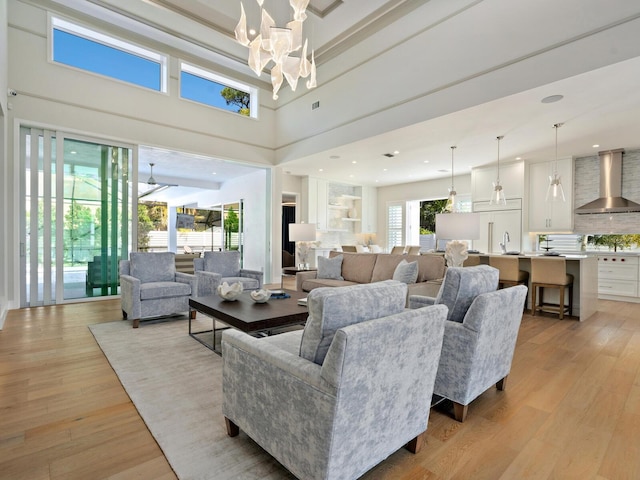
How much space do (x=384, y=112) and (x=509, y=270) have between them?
3190 mm

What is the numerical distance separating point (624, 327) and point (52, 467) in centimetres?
580

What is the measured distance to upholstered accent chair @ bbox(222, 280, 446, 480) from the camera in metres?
1.24

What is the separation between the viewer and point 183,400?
2.21 metres

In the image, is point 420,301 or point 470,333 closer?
point 470,333

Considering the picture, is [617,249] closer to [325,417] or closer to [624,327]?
[624,327]

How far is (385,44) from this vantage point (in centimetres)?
523

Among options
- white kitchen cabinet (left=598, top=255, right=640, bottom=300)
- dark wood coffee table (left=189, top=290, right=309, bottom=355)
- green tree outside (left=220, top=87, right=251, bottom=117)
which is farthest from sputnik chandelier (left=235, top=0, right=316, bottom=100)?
white kitchen cabinet (left=598, top=255, right=640, bottom=300)

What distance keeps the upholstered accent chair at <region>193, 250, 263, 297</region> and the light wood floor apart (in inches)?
64.0

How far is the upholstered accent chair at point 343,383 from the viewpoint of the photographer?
1.24 meters

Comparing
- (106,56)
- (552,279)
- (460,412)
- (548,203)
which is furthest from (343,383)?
(548,203)

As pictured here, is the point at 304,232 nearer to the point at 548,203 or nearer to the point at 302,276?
the point at 302,276

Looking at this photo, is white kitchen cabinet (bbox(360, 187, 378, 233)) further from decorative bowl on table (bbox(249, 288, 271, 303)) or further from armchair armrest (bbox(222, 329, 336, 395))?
armchair armrest (bbox(222, 329, 336, 395))

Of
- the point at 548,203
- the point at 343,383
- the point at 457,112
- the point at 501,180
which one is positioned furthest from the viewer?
the point at 501,180

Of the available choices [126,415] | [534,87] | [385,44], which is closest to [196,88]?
[385,44]
